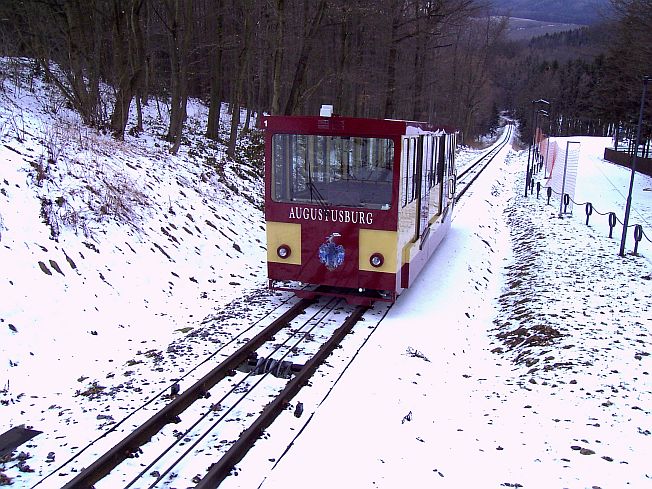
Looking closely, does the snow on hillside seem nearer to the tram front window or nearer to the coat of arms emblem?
the coat of arms emblem

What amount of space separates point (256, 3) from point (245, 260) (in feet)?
37.7

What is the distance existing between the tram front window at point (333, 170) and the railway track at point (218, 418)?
2206 mm

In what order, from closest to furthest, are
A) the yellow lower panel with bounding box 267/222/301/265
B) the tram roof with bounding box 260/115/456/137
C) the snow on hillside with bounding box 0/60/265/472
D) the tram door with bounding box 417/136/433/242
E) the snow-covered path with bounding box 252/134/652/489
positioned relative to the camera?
the snow-covered path with bounding box 252/134/652/489, the snow on hillside with bounding box 0/60/265/472, the tram roof with bounding box 260/115/456/137, the yellow lower panel with bounding box 267/222/301/265, the tram door with bounding box 417/136/433/242

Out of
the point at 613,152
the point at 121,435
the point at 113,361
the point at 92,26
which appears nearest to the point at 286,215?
the point at 113,361

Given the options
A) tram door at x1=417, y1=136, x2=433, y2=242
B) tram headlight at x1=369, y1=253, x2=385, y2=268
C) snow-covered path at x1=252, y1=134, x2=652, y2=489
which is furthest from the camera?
tram door at x1=417, y1=136, x2=433, y2=242

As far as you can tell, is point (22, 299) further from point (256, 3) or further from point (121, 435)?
point (256, 3)

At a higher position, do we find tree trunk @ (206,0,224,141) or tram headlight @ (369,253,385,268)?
tree trunk @ (206,0,224,141)

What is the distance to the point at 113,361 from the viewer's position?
7273 mm

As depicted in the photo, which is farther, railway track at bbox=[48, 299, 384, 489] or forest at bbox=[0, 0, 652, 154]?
forest at bbox=[0, 0, 652, 154]

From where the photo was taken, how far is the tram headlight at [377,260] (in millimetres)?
9523

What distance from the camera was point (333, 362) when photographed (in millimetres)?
7648

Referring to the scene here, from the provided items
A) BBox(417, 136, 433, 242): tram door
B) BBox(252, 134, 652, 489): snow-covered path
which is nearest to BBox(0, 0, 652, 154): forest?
BBox(417, 136, 433, 242): tram door

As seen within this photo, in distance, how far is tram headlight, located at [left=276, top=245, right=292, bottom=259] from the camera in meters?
9.95

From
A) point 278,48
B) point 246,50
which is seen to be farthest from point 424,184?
point 246,50
